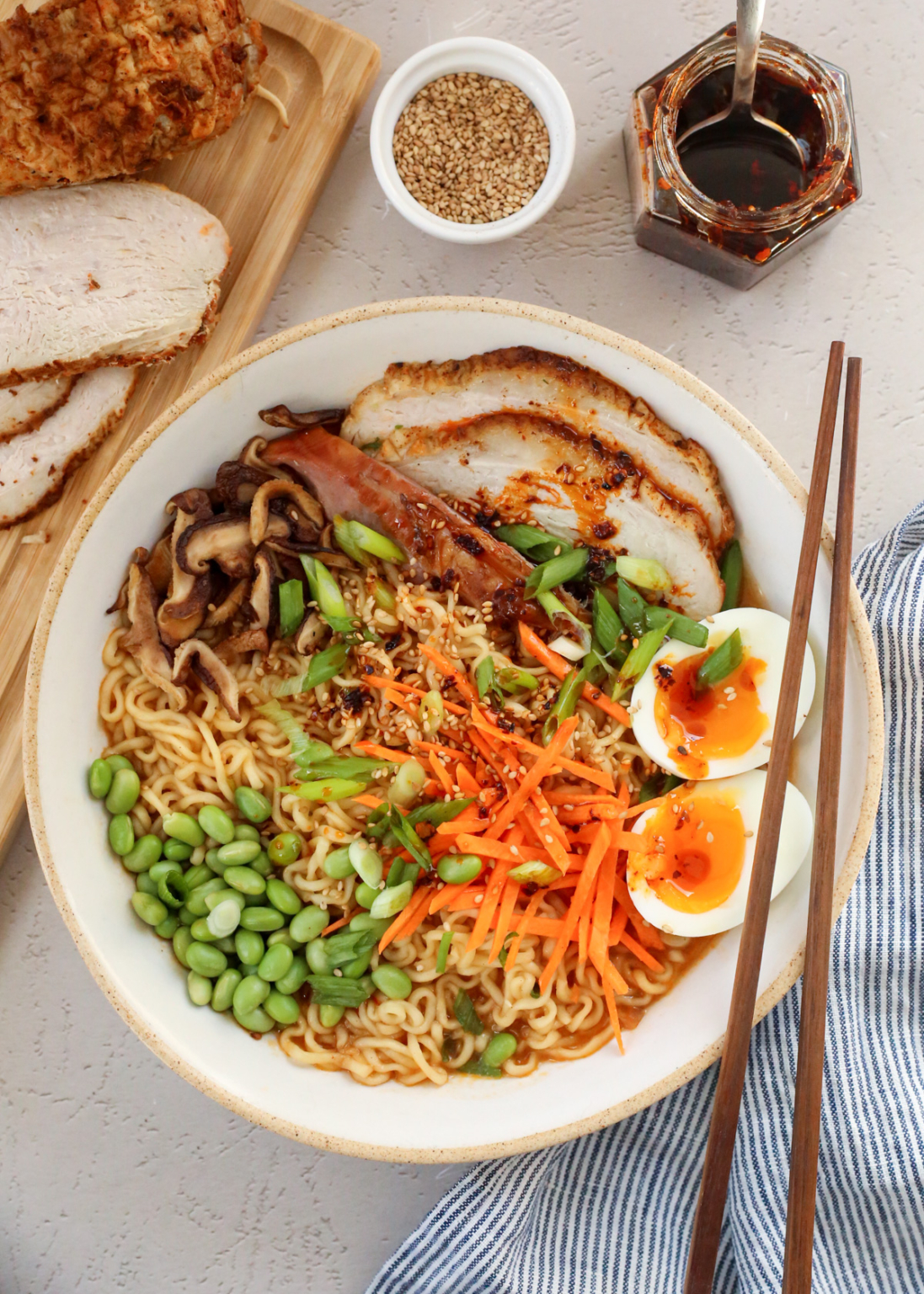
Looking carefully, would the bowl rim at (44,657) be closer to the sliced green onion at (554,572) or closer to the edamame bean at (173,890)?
the edamame bean at (173,890)

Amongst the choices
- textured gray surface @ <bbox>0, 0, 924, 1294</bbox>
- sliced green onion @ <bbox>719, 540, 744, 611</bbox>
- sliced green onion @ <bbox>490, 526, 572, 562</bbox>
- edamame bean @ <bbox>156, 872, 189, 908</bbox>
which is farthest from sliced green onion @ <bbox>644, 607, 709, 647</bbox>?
edamame bean @ <bbox>156, 872, 189, 908</bbox>

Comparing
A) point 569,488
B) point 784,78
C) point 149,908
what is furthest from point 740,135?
point 149,908

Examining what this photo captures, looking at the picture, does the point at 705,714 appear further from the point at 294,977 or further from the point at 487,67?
the point at 487,67

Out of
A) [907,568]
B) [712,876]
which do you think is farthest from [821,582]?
[712,876]

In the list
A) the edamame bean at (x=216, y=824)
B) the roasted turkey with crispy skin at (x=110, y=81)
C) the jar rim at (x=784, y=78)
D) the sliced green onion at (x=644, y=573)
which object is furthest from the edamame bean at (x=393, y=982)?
the roasted turkey with crispy skin at (x=110, y=81)

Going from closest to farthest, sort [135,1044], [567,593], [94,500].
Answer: [94,500]
[567,593]
[135,1044]

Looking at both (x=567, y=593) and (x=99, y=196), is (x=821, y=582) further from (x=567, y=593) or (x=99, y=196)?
(x=99, y=196)
